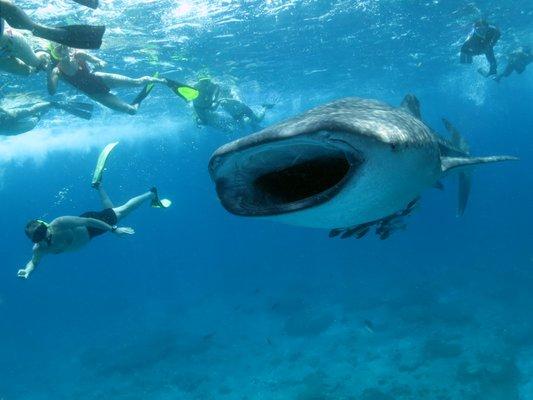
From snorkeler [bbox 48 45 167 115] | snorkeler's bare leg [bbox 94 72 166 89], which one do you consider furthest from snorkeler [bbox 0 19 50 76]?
snorkeler's bare leg [bbox 94 72 166 89]

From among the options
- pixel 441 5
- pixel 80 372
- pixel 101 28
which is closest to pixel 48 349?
pixel 80 372

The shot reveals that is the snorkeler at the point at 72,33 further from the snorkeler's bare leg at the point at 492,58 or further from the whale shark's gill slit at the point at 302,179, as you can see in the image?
the snorkeler's bare leg at the point at 492,58

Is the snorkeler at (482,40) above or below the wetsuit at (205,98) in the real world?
above

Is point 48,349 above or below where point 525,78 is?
below

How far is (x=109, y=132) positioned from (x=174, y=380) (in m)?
31.2

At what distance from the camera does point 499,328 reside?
611 inches

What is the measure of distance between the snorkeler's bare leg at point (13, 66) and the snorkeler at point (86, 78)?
1275 mm

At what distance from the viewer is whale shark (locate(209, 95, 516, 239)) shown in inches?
98.5

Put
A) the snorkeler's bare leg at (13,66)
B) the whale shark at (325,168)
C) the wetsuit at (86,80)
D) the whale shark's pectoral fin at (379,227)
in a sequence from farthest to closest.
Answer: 1. the wetsuit at (86,80)
2. the snorkeler's bare leg at (13,66)
3. the whale shark's pectoral fin at (379,227)
4. the whale shark at (325,168)

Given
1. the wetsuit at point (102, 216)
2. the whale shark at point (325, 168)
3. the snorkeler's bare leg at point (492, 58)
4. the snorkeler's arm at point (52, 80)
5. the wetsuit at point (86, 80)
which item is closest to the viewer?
the whale shark at point (325, 168)

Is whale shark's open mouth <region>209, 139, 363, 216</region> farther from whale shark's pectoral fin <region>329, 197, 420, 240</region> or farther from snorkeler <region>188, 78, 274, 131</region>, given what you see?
snorkeler <region>188, 78, 274, 131</region>

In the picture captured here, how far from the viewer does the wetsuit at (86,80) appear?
10672 mm

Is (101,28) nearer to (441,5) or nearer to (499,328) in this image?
(499,328)

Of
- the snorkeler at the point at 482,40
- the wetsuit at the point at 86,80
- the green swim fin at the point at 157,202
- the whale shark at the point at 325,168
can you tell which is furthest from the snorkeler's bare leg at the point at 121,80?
the snorkeler at the point at 482,40
